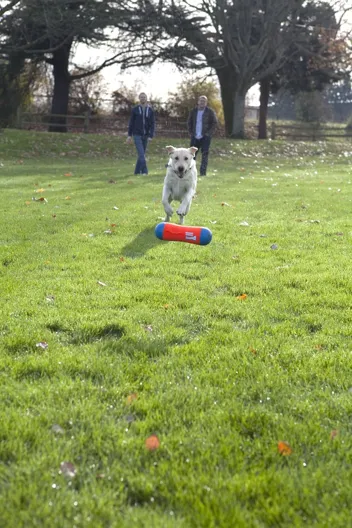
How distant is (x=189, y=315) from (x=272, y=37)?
109 feet

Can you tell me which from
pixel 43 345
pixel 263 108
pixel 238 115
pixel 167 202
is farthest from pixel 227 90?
pixel 43 345

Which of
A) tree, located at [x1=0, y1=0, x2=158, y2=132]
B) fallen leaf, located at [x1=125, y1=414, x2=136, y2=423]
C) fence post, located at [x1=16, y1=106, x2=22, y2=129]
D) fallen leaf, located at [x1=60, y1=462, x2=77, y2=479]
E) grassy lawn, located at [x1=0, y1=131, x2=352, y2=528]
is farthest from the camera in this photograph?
fence post, located at [x1=16, y1=106, x2=22, y2=129]

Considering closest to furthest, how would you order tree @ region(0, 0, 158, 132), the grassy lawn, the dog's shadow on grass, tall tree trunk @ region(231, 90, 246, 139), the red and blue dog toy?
the grassy lawn, the red and blue dog toy, the dog's shadow on grass, tree @ region(0, 0, 158, 132), tall tree trunk @ region(231, 90, 246, 139)

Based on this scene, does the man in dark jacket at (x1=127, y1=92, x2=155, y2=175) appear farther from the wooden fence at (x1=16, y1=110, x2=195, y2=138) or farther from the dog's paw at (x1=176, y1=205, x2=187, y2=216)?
the wooden fence at (x1=16, y1=110, x2=195, y2=138)

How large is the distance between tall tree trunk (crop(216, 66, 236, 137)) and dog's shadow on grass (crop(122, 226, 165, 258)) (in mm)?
29728

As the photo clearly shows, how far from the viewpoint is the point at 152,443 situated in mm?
2707

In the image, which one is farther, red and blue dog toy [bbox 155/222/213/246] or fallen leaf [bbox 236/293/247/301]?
red and blue dog toy [bbox 155/222/213/246]

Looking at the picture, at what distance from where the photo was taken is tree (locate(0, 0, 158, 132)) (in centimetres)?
2847

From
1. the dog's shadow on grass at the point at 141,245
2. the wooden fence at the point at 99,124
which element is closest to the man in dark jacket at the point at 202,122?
the dog's shadow on grass at the point at 141,245

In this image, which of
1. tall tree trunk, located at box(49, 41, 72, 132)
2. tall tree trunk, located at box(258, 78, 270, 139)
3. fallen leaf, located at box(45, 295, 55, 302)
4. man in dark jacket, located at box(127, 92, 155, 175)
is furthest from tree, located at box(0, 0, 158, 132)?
fallen leaf, located at box(45, 295, 55, 302)

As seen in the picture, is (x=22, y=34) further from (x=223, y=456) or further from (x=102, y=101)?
(x=223, y=456)

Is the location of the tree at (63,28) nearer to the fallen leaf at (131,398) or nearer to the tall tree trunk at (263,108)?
the tall tree trunk at (263,108)

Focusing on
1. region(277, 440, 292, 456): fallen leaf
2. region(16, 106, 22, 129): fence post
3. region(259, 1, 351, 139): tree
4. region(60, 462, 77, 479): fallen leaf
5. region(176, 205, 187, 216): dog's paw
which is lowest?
region(60, 462, 77, 479): fallen leaf

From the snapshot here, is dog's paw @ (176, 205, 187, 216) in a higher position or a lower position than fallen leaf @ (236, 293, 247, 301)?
higher
